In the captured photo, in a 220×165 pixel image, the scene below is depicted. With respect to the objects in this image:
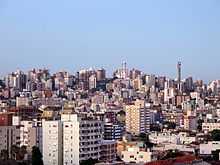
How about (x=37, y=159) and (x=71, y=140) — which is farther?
(x=71, y=140)

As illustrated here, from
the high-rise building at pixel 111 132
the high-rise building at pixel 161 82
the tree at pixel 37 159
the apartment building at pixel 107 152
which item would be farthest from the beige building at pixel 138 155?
the high-rise building at pixel 161 82

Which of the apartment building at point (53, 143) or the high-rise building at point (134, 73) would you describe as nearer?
the apartment building at point (53, 143)

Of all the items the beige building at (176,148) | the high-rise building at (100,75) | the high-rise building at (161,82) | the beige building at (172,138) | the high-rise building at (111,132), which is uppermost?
the high-rise building at (100,75)

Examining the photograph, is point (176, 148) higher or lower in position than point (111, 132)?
lower

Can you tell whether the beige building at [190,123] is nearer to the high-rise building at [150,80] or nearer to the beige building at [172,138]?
the beige building at [172,138]

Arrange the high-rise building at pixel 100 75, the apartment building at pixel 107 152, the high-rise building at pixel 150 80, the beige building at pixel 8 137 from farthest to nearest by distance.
→ the high-rise building at pixel 100 75 < the high-rise building at pixel 150 80 < the beige building at pixel 8 137 < the apartment building at pixel 107 152

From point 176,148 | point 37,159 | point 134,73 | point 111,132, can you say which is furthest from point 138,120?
point 134,73

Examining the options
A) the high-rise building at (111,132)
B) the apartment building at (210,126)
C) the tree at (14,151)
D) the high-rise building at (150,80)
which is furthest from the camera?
the high-rise building at (150,80)

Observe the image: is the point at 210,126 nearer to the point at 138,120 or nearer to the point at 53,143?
the point at 138,120

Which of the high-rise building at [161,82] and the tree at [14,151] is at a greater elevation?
the high-rise building at [161,82]

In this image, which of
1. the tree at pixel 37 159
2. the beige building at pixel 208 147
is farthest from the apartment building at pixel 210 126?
the tree at pixel 37 159
